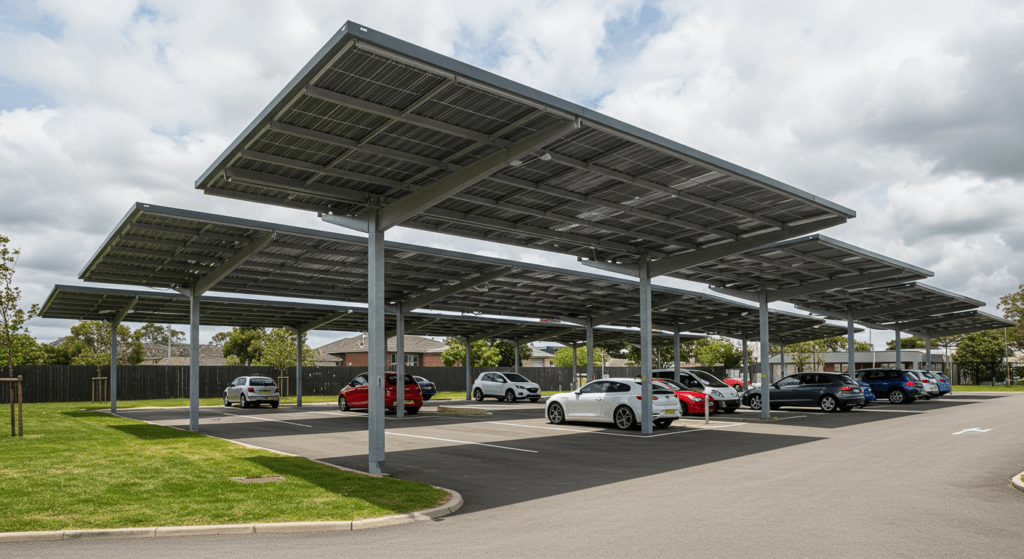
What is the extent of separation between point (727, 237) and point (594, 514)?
10.6 m

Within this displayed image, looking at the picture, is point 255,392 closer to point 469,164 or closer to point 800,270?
point 800,270

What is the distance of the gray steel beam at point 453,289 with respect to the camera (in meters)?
22.5

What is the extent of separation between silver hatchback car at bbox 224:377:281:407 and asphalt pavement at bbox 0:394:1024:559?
14388mm

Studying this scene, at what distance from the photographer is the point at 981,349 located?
7088 centimetres

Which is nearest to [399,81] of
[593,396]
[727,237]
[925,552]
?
[925,552]

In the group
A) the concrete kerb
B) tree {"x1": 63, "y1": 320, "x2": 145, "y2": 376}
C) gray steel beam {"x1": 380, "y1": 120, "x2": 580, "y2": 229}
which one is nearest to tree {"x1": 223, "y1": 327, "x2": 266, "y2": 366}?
tree {"x1": 63, "y1": 320, "x2": 145, "y2": 376}

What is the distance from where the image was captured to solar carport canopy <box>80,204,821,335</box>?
15.9m

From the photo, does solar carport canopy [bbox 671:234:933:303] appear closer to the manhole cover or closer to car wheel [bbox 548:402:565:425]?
car wheel [bbox 548:402:565:425]

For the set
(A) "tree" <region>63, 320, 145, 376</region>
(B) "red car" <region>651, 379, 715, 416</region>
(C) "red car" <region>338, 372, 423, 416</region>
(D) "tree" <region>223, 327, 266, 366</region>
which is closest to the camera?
(B) "red car" <region>651, 379, 715, 416</region>

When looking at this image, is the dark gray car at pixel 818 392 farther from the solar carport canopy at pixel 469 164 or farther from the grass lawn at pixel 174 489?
the grass lawn at pixel 174 489

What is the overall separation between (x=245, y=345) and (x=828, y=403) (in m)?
58.6

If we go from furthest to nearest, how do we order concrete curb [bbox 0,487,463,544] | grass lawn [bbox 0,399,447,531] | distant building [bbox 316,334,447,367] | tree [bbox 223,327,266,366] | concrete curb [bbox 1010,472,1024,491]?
distant building [bbox 316,334,447,367] < tree [bbox 223,327,266,366] < concrete curb [bbox 1010,472,1024,491] < grass lawn [bbox 0,399,447,531] < concrete curb [bbox 0,487,463,544]

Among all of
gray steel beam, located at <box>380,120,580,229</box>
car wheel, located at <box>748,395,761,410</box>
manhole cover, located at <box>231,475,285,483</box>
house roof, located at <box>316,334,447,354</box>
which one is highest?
gray steel beam, located at <box>380,120,580,229</box>

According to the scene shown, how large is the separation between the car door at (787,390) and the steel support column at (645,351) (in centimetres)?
1202
